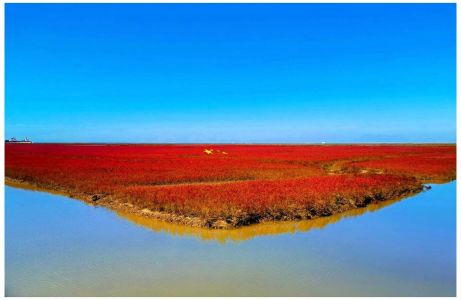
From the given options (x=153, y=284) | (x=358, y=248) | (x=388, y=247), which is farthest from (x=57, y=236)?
(x=388, y=247)

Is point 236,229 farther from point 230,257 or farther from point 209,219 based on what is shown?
point 230,257

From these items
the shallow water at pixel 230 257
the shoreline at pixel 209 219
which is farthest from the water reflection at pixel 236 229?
the shoreline at pixel 209 219

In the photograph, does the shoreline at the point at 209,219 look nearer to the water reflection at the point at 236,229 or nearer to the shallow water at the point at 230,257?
the water reflection at the point at 236,229

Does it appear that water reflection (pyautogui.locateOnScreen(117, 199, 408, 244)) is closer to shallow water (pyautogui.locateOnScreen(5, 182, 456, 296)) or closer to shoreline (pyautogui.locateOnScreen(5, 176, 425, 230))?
shallow water (pyautogui.locateOnScreen(5, 182, 456, 296))

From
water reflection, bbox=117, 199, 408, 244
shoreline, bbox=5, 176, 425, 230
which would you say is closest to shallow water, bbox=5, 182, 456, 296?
water reflection, bbox=117, 199, 408, 244

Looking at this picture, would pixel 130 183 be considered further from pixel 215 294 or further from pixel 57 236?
pixel 215 294

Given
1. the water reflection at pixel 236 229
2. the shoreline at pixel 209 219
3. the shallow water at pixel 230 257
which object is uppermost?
the shoreline at pixel 209 219

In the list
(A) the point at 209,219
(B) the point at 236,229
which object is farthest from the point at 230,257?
(A) the point at 209,219

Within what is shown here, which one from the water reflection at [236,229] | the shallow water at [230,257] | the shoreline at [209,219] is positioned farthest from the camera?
the shoreline at [209,219]

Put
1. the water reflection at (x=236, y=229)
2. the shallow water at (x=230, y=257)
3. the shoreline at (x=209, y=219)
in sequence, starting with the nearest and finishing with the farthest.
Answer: the shallow water at (x=230, y=257)
the water reflection at (x=236, y=229)
the shoreline at (x=209, y=219)

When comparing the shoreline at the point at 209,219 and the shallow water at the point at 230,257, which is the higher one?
the shoreline at the point at 209,219
